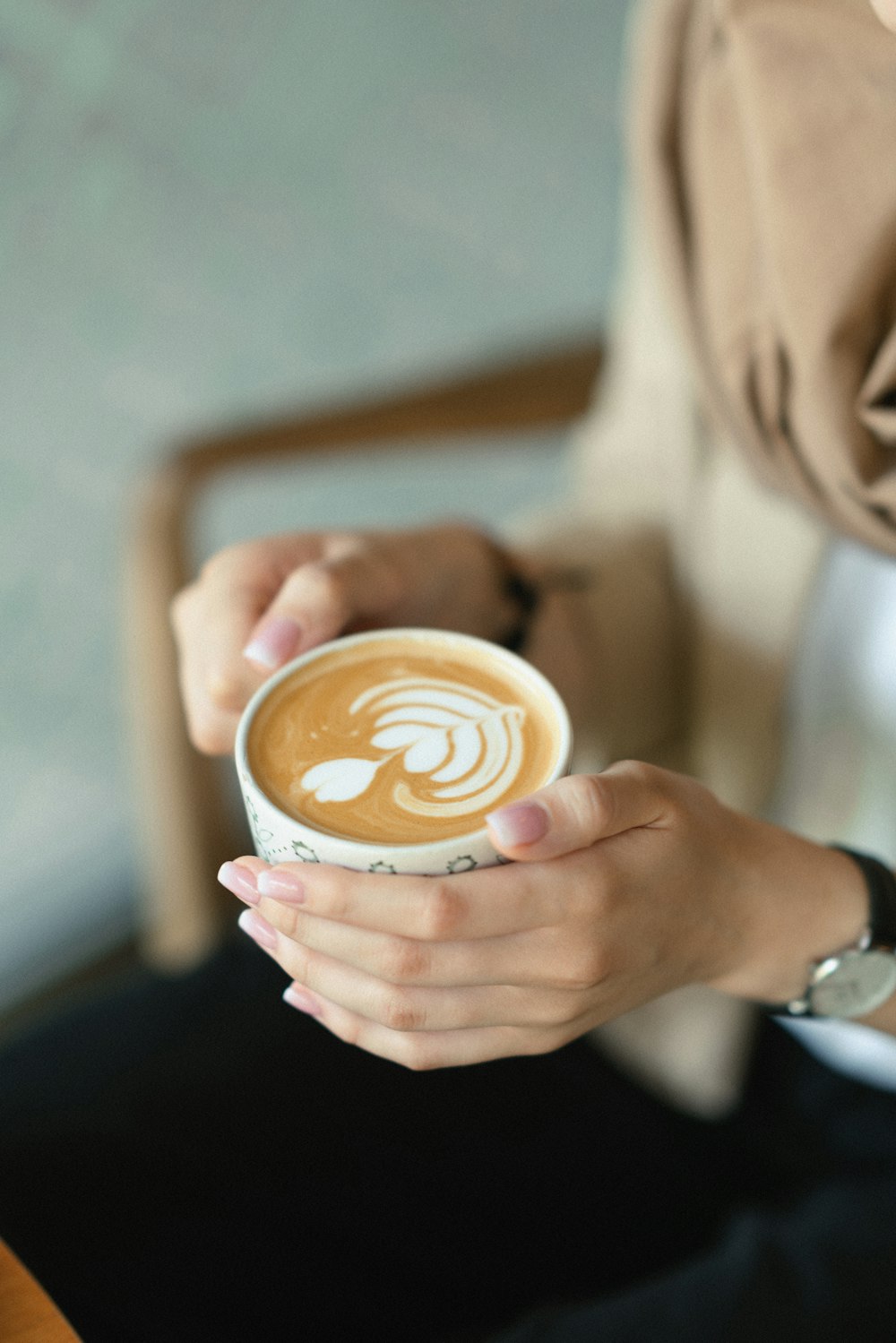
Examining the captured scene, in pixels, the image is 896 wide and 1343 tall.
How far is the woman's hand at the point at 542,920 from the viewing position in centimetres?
39

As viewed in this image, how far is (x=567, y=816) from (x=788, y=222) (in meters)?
0.39

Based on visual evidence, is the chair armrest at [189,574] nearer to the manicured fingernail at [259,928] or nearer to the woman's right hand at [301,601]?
the woman's right hand at [301,601]

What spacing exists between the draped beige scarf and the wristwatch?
227 mm

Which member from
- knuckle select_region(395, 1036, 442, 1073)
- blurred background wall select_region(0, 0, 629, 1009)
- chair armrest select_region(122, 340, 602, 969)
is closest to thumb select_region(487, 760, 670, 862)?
knuckle select_region(395, 1036, 442, 1073)

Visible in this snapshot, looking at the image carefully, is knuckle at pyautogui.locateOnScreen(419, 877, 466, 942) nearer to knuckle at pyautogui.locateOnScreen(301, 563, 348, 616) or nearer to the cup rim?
the cup rim

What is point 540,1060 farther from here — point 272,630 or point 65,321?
point 65,321

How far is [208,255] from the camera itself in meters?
1.17

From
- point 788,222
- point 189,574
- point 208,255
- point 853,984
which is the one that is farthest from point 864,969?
point 208,255

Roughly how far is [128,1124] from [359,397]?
78 centimetres

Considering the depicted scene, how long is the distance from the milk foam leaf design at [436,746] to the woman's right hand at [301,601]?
0.06m

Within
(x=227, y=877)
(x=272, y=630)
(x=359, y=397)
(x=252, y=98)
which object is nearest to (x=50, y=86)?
(x=252, y=98)

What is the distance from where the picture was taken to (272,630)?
1.70ft

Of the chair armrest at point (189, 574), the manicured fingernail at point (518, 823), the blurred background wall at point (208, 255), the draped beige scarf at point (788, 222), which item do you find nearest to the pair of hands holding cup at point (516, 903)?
the manicured fingernail at point (518, 823)

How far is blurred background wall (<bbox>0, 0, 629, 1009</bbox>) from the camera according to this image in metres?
1.06
